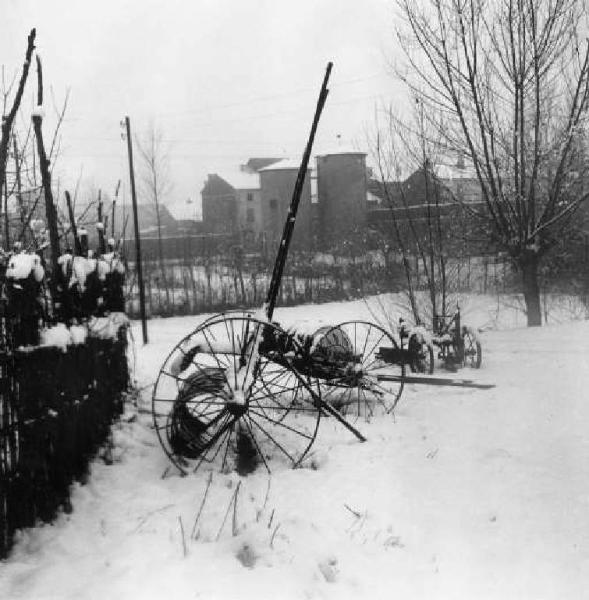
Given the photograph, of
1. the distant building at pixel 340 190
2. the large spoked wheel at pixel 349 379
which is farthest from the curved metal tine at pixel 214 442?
the distant building at pixel 340 190

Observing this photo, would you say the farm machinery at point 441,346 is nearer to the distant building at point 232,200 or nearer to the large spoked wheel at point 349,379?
the large spoked wheel at point 349,379

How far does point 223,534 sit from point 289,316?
16.8m

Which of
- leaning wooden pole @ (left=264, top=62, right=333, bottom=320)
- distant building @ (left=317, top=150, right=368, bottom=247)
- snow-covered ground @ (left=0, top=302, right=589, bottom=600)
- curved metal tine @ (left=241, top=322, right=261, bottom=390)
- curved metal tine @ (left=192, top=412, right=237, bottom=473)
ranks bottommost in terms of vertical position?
snow-covered ground @ (left=0, top=302, right=589, bottom=600)

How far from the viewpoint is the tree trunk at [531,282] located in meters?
13.2

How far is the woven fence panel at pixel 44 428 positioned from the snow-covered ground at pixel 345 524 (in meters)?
0.14

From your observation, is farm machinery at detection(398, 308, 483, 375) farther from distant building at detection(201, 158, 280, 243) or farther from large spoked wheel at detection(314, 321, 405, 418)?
distant building at detection(201, 158, 280, 243)

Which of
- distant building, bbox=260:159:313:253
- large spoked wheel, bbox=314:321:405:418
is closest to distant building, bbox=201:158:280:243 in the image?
distant building, bbox=260:159:313:253

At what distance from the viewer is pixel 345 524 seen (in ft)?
Answer: 13.2

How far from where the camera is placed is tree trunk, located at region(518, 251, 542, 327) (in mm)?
13156

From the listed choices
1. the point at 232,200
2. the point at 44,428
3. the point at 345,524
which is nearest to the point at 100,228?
the point at 44,428

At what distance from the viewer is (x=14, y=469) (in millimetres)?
3604

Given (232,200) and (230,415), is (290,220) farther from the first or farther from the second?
(232,200)

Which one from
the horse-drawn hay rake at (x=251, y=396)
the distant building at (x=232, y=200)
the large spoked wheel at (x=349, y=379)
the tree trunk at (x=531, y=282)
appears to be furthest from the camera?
the distant building at (x=232, y=200)

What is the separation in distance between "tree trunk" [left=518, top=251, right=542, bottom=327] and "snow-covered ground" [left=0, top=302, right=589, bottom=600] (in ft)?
25.0
